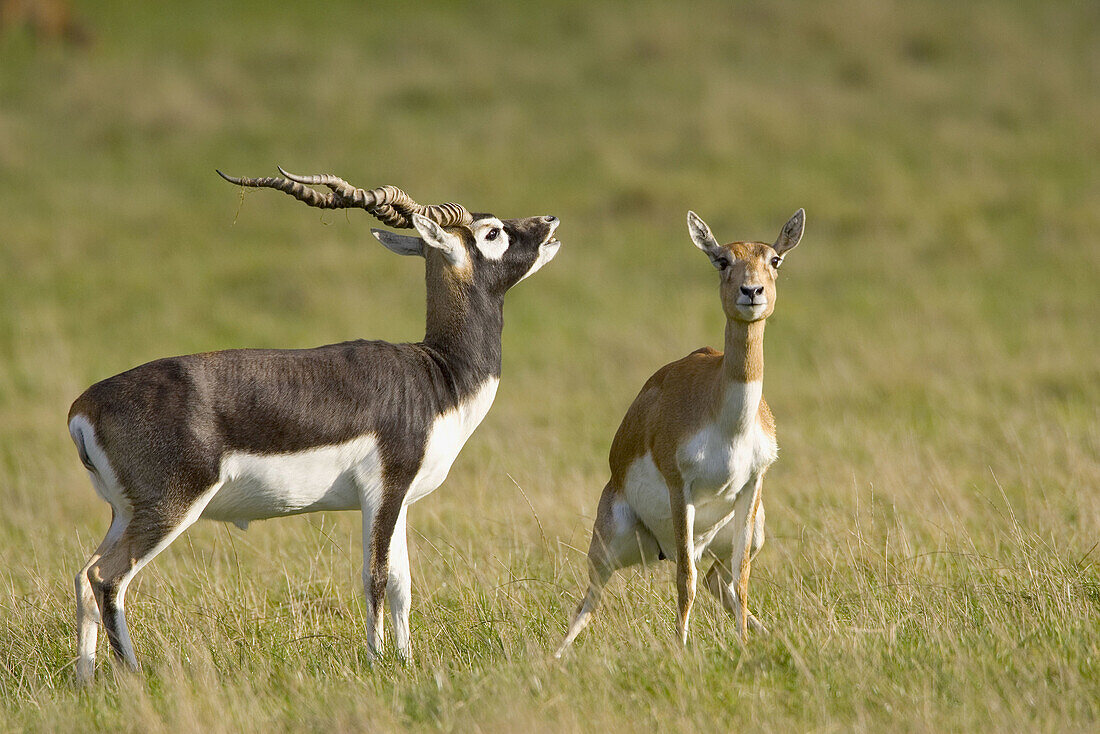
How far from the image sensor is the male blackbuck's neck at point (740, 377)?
5445 mm

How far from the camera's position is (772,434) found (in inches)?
230

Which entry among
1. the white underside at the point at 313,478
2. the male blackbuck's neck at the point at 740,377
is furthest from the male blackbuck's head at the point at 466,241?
the male blackbuck's neck at the point at 740,377

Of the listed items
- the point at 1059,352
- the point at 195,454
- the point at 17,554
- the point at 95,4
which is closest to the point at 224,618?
the point at 195,454

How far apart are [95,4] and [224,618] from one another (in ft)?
84.9

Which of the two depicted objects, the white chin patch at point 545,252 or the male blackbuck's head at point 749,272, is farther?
the white chin patch at point 545,252

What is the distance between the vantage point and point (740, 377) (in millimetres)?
5461

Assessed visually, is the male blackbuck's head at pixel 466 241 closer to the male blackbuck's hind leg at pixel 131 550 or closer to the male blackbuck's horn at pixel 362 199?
the male blackbuck's horn at pixel 362 199

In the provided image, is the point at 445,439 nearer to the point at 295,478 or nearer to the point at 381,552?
the point at 381,552

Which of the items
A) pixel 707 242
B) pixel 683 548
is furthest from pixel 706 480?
pixel 707 242

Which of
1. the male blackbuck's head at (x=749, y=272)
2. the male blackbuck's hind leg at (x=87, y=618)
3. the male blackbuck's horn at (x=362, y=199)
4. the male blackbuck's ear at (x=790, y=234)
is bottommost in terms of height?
the male blackbuck's hind leg at (x=87, y=618)

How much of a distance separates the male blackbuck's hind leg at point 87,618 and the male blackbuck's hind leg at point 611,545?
208 centimetres

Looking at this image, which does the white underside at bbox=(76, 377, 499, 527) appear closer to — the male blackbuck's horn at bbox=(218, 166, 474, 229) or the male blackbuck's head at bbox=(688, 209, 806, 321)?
the male blackbuck's horn at bbox=(218, 166, 474, 229)

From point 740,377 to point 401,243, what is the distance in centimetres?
192

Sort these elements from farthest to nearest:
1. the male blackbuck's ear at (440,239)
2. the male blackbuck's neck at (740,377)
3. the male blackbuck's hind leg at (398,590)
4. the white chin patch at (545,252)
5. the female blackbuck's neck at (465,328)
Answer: the white chin patch at (545,252)
the female blackbuck's neck at (465,328)
the male blackbuck's ear at (440,239)
the male blackbuck's hind leg at (398,590)
the male blackbuck's neck at (740,377)
